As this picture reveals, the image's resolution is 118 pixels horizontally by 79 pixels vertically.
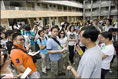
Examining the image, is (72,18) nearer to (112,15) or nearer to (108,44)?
(112,15)

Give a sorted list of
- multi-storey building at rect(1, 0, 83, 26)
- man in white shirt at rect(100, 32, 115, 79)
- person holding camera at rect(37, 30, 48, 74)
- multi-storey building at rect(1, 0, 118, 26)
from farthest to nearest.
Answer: multi-storey building at rect(1, 0, 118, 26)
multi-storey building at rect(1, 0, 83, 26)
person holding camera at rect(37, 30, 48, 74)
man in white shirt at rect(100, 32, 115, 79)

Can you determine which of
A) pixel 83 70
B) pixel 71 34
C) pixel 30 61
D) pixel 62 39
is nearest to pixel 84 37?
pixel 83 70

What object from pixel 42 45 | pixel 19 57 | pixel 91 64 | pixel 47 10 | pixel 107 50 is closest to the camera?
pixel 91 64

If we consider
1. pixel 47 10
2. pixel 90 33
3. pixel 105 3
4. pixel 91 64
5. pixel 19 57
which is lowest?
pixel 19 57

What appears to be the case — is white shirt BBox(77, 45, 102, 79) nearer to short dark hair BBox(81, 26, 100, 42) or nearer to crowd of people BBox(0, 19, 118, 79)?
crowd of people BBox(0, 19, 118, 79)

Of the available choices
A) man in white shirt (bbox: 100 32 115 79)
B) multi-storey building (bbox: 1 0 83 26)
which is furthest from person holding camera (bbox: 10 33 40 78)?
multi-storey building (bbox: 1 0 83 26)

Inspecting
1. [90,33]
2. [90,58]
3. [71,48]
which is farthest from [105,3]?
[90,58]

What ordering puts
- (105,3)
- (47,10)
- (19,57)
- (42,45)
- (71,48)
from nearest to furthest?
(19,57) → (42,45) → (71,48) → (47,10) → (105,3)

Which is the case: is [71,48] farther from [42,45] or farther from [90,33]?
[90,33]

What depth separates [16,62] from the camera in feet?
5.13

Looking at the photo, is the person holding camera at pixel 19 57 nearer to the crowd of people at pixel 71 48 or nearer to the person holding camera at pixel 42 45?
the crowd of people at pixel 71 48

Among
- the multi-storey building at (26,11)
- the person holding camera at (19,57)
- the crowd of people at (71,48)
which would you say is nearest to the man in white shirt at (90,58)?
the crowd of people at (71,48)

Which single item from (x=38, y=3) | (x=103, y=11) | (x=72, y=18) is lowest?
(x=72, y=18)

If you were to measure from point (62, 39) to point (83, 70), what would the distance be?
200 cm
